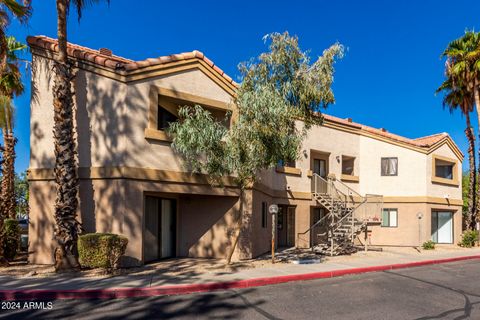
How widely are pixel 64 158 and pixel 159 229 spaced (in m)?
4.40

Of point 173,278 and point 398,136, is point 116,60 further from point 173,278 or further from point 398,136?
point 398,136

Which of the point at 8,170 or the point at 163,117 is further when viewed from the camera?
the point at 8,170

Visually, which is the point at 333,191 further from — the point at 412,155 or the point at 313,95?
the point at 313,95

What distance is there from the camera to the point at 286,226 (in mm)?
21375

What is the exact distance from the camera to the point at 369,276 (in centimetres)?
1266

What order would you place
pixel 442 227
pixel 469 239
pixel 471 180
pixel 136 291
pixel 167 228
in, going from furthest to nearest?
1. pixel 471 180
2. pixel 442 227
3. pixel 469 239
4. pixel 167 228
5. pixel 136 291

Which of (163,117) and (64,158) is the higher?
(163,117)

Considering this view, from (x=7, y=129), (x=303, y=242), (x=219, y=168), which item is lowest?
(x=303, y=242)

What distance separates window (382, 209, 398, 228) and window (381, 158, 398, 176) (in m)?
2.27

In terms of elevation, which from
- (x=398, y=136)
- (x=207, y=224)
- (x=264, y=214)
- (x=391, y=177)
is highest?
(x=398, y=136)

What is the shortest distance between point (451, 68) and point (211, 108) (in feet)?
58.1

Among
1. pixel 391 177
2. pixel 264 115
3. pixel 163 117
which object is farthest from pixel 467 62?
pixel 163 117

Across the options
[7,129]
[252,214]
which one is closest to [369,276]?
[252,214]

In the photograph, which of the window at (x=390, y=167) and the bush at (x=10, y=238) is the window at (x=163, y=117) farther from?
the window at (x=390, y=167)
